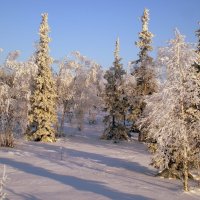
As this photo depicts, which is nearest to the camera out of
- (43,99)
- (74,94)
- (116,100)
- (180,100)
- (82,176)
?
(180,100)

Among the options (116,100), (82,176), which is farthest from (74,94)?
(82,176)

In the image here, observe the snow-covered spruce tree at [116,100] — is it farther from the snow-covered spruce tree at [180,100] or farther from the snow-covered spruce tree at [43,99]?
the snow-covered spruce tree at [180,100]

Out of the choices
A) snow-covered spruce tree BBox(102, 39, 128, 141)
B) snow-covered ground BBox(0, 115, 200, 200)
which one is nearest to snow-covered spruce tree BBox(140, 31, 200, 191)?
snow-covered ground BBox(0, 115, 200, 200)

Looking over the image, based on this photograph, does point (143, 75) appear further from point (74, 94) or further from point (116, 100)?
point (74, 94)

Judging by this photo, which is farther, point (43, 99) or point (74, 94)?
point (74, 94)

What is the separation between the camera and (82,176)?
27.5 metres

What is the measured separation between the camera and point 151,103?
26.3 metres

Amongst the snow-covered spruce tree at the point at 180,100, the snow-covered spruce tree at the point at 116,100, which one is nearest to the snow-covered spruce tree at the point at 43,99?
the snow-covered spruce tree at the point at 116,100

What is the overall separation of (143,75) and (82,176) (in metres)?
29.0

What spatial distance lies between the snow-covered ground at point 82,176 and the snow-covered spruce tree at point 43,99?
7.11 m

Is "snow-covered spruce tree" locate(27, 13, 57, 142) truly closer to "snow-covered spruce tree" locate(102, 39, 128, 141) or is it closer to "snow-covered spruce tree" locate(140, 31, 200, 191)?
"snow-covered spruce tree" locate(102, 39, 128, 141)

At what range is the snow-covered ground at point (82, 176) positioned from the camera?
72.1 feet

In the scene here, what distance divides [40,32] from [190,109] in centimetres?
3383

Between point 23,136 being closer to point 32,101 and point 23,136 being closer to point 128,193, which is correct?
point 32,101
